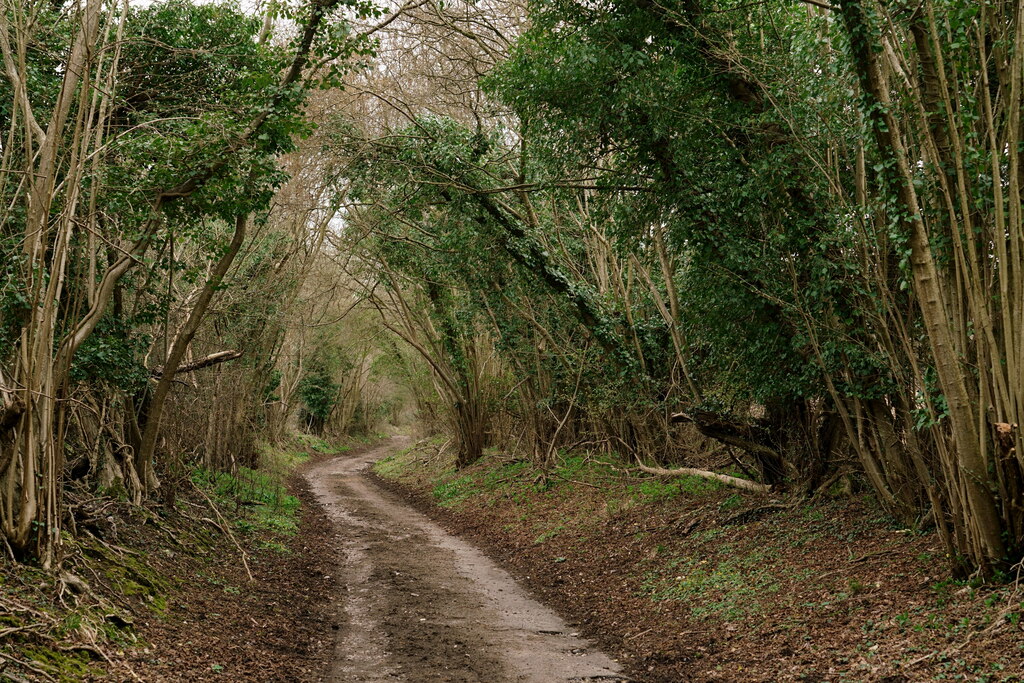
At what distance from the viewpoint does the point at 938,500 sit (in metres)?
5.75

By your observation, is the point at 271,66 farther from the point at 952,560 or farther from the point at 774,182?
the point at 952,560

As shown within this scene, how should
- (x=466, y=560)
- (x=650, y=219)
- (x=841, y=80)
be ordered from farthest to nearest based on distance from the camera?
(x=466, y=560), (x=650, y=219), (x=841, y=80)

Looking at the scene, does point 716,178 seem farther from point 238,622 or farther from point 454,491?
point 454,491

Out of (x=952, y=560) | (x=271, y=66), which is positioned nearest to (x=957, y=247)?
(x=952, y=560)

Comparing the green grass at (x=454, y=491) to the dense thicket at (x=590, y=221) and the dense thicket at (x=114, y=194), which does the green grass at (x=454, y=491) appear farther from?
the dense thicket at (x=114, y=194)

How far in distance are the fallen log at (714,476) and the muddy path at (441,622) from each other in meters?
3.11

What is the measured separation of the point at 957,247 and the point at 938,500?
6.40 feet

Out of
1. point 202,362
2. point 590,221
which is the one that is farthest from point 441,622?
point 590,221

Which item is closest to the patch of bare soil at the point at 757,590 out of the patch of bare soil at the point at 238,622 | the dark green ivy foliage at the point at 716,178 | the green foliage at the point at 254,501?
the dark green ivy foliage at the point at 716,178

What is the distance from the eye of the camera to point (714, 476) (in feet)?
35.4

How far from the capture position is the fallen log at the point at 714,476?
9.88 meters

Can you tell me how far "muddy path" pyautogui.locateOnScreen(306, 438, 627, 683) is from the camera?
5867 mm

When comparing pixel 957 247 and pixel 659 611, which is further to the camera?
pixel 659 611

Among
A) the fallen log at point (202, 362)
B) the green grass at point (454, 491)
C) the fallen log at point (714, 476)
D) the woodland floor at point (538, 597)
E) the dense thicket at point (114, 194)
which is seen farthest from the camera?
the green grass at point (454, 491)
